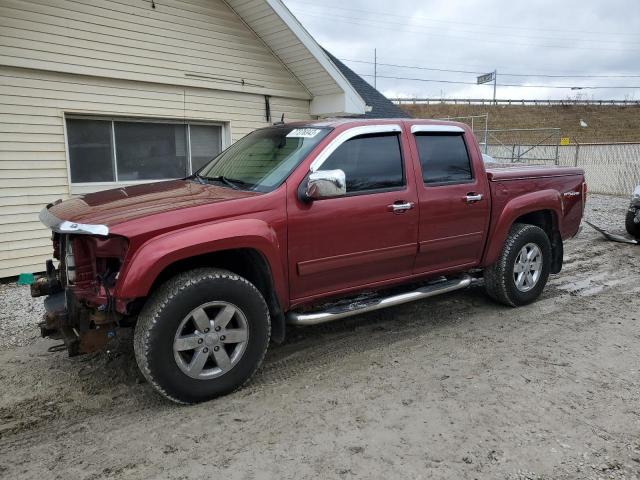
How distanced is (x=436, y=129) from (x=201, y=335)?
2913 millimetres

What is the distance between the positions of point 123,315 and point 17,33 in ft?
17.2

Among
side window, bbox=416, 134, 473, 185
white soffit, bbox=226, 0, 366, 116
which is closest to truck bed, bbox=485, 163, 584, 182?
side window, bbox=416, 134, 473, 185

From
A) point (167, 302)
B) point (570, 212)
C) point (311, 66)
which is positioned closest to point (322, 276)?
point (167, 302)

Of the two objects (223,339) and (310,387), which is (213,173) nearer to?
(223,339)

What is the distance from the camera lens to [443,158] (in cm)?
486

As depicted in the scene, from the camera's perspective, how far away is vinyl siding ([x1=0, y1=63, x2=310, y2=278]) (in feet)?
22.6

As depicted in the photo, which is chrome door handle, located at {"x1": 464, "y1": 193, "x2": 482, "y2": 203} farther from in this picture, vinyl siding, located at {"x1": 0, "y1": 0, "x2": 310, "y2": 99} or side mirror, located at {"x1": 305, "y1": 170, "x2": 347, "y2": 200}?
vinyl siding, located at {"x1": 0, "y1": 0, "x2": 310, "y2": 99}

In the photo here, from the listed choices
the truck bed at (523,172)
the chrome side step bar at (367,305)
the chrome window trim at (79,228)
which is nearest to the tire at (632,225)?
the truck bed at (523,172)

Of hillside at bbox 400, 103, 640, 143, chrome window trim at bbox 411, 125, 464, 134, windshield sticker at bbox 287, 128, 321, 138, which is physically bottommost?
windshield sticker at bbox 287, 128, 321, 138

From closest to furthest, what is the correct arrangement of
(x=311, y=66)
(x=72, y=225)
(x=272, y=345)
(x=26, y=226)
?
(x=72, y=225) < (x=272, y=345) < (x=26, y=226) < (x=311, y=66)

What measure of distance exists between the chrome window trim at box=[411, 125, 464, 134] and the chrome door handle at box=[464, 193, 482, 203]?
66 cm

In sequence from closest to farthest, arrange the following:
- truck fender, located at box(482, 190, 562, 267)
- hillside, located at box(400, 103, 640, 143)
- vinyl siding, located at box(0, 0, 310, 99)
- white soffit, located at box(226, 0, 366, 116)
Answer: truck fender, located at box(482, 190, 562, 267)
vinyl siding, located at box(0, 0, 310, 99)
white soffit, located at box(226, 0, 366, 116)
hillside, located at box(400, 103, 640, 143)

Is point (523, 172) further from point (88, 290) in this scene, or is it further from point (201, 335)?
point (88, 290)

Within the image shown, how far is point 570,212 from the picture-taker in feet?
19.5
